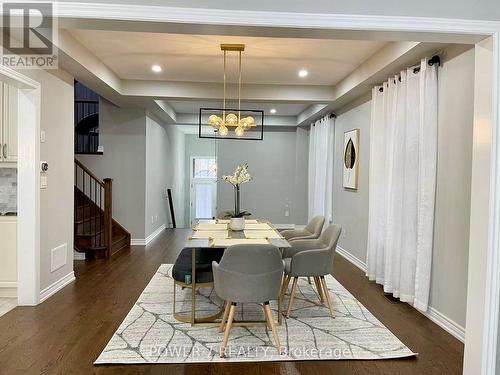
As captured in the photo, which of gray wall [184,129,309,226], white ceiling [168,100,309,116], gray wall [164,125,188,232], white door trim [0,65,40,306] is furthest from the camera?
gray wall [164,125,188,232]

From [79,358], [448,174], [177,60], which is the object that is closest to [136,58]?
[177,60]

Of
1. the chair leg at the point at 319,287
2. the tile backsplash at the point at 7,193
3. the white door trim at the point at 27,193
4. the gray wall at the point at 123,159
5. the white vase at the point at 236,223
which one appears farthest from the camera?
the gray wall at the point at 123,159

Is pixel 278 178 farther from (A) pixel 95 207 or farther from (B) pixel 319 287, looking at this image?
(B) pixel 319 287

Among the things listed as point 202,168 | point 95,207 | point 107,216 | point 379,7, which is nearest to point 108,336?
point 107,216

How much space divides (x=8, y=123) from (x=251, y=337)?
336 centimetres

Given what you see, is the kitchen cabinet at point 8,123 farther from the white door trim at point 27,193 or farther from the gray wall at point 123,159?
the gray wall at point 123,159

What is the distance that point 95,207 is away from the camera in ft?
21.0

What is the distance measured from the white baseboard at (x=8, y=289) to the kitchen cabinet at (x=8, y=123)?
4.36 ft

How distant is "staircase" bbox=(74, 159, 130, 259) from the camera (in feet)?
18.4

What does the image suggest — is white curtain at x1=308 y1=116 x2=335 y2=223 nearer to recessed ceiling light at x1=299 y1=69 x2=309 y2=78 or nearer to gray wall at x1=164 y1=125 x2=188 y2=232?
recessed ceiling light at x1=299 y1=69 x2=309 y2=78

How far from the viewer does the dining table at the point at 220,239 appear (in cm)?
313

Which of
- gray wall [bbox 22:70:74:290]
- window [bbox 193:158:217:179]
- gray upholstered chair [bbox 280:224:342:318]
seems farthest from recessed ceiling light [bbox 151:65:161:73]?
window [bbox 193:158:217:179]

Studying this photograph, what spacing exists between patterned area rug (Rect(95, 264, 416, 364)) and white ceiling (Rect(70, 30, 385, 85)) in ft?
9.21

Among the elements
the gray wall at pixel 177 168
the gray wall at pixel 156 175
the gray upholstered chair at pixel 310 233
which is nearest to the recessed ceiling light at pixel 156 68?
the gray wall at pixel 156 175
